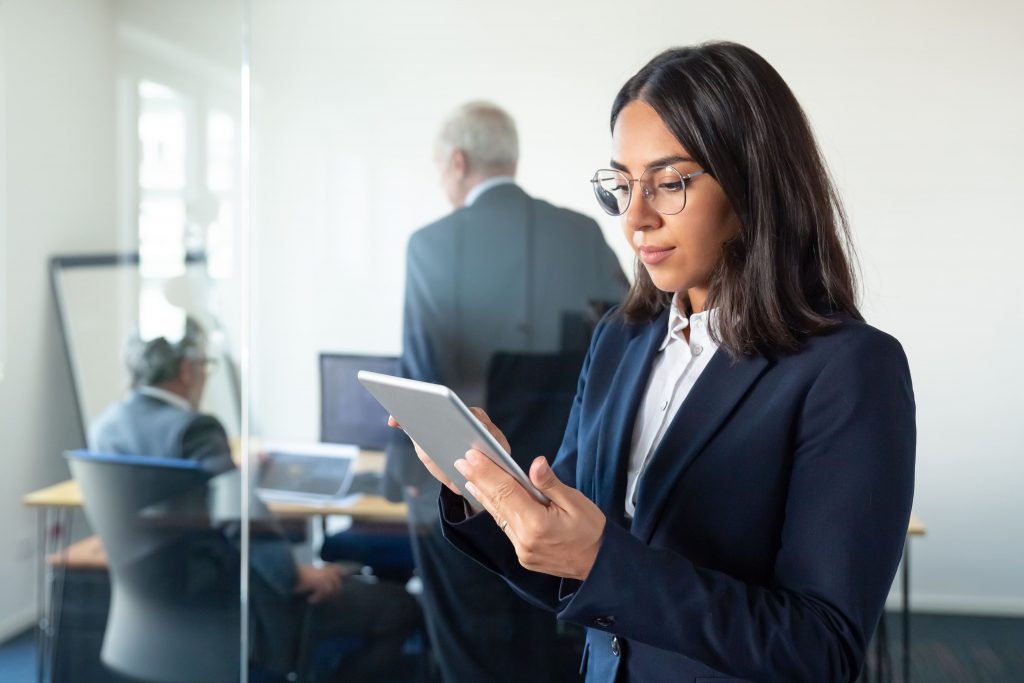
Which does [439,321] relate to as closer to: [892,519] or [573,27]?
[573,27]

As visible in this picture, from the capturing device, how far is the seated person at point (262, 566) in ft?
8.70

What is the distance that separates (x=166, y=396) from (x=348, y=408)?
624mm

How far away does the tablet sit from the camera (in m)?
1.03

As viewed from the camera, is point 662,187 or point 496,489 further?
Result: point 662,187

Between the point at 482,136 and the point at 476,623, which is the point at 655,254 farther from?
the point at 476,623

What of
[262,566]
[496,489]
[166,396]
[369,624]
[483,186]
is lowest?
[369,624]

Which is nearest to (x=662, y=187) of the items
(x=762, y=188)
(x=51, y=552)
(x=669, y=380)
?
(x=762, y=188)

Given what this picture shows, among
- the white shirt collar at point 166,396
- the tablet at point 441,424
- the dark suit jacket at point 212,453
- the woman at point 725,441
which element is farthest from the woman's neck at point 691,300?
the white shirt collar at point 166,396

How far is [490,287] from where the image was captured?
251 centimetres

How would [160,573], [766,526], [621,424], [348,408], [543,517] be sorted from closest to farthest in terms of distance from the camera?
[543,517], [766,526], [621,424], [348,408], [160,573]

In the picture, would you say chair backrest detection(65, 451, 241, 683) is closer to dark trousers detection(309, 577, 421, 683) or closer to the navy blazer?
dark trousers detection(309, 577, 421, 683)

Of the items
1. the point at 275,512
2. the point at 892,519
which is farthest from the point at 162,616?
the point at 892,519

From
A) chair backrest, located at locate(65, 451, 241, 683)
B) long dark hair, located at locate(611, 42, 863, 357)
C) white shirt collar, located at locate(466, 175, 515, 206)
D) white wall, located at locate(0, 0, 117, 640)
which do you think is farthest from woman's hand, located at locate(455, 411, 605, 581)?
white wall, located at locate(0, 0, 117, 640)

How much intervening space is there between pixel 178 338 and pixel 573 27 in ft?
4.60
